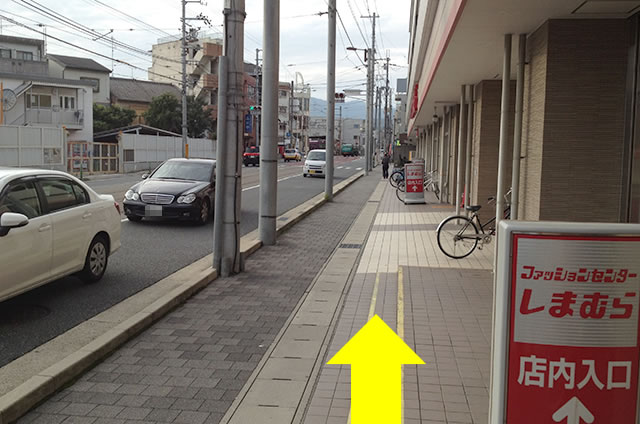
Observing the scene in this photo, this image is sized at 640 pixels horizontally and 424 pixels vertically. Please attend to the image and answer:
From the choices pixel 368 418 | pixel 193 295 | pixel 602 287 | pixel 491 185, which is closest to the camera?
pixel 602 287

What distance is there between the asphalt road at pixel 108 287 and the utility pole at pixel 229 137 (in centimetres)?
89

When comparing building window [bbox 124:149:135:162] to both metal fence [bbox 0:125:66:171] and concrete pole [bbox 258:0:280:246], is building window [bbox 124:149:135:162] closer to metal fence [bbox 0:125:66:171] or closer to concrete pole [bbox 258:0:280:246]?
metal fence [bbox 0:125:66:171]

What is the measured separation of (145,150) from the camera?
43531mm

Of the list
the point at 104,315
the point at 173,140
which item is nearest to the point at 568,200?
the point at 104,315

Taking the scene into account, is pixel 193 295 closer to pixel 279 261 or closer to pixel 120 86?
pixel 279 261

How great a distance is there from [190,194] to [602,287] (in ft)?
38.7

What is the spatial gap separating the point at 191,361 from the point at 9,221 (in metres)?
2.27

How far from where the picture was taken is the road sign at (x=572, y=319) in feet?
9.15

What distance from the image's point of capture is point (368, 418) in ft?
13.9

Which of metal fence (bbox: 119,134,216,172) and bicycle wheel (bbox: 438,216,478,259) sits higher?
metal fence (bbox: 119,134,216,172)

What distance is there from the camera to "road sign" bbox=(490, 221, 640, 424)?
2789 millimetres

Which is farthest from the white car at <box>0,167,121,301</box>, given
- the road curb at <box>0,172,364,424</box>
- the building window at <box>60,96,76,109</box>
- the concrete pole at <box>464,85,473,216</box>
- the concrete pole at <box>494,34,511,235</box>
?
the building window at <box>60,96,76,109</box>

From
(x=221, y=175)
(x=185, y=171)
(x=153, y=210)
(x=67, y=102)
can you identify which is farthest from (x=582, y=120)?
(x=67, y=102)

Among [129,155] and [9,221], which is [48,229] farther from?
[129,155]
